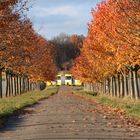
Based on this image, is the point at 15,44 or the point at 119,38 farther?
the point at 15,44

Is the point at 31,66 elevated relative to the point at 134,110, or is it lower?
elevated

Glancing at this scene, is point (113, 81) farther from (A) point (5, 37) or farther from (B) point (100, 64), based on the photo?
(A) point (5, 37)

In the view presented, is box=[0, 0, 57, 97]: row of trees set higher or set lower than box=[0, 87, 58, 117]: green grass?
higher

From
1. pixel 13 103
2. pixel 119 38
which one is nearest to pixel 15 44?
pixel 13 103

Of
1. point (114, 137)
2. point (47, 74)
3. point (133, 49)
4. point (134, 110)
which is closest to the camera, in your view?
point (114, 137)

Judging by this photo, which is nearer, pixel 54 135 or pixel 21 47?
pixel 54 135

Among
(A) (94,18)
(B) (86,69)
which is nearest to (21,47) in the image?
(A) (94,18)

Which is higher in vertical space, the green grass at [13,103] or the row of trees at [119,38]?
the row of trees at [119,38]

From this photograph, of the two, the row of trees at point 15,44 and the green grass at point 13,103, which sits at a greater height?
the row of trees at point 15,44

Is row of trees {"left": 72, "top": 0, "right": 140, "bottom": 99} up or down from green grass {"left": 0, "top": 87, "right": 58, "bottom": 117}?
up

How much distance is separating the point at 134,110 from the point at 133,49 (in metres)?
4.06

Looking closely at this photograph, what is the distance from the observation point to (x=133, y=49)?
86.3ft

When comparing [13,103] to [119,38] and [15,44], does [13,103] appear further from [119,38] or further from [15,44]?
[119,38]

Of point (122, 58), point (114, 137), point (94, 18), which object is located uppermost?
point (94, 18)
